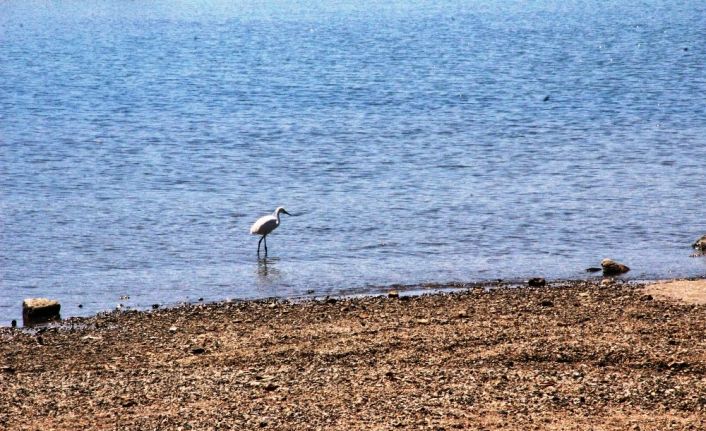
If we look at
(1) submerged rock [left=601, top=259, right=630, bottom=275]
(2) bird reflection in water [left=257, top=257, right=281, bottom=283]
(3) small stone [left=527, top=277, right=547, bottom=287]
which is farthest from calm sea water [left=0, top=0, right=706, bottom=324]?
(3) small stone [left=527, top=277, right=547, bottom=287]

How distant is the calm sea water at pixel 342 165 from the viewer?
1723 centimetres

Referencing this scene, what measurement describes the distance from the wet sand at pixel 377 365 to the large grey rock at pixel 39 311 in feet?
1.14

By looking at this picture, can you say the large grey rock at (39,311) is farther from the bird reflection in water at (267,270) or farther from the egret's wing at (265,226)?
the egret's wing at (265,226)

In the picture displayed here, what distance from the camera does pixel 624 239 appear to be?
18.5 meters

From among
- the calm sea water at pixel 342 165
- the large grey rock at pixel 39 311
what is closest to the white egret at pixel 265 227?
the calm sea water at pixel 342 165

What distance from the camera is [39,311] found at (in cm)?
1432

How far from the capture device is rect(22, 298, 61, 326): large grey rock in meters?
14.3

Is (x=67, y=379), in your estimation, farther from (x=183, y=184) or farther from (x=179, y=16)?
(x=179, y=16)

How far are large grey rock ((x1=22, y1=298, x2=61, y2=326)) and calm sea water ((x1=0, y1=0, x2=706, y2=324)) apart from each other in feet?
0.98

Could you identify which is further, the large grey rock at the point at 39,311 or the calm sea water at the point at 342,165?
the calm sea water at the point at 342,165

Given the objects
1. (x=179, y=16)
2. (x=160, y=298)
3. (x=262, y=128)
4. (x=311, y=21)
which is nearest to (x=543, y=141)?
(x=262, y=128)

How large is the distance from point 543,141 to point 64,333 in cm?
1766

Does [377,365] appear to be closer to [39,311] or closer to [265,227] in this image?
[39,311]

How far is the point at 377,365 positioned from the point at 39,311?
496 centimetres
